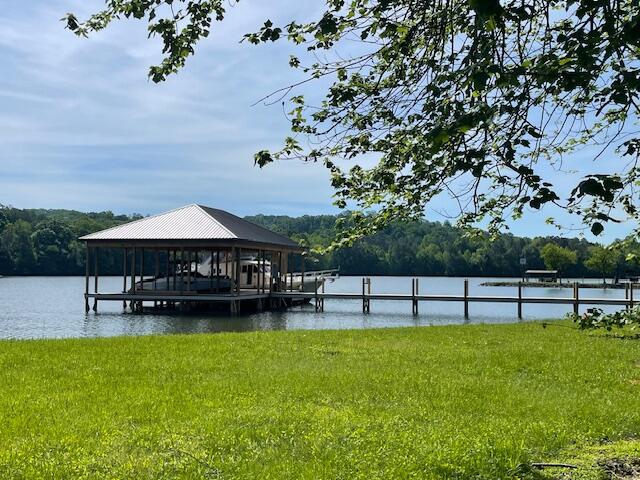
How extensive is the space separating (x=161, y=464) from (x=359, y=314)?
28.2m

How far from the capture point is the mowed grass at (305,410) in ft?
16.2

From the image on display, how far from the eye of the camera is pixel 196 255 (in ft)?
117

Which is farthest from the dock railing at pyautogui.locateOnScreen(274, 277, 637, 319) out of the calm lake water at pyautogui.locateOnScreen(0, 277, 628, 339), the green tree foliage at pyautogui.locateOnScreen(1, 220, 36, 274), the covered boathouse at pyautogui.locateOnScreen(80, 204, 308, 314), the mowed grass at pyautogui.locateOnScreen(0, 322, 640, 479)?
the green tree foliage at pyautogui.locateOnScreen(1, 220, 36, 274)

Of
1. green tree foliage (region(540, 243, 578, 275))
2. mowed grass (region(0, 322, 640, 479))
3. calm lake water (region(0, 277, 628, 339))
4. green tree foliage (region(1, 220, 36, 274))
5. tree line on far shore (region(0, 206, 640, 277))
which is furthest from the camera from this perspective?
green tree foliage (region(1, 220, 36, 274))

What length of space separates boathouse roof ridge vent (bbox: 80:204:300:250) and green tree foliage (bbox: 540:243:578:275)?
56070mm

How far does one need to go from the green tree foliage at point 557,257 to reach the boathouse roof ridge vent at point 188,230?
56070 millimetres

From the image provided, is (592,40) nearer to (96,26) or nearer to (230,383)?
(96,26)

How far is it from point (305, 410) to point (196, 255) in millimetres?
29865

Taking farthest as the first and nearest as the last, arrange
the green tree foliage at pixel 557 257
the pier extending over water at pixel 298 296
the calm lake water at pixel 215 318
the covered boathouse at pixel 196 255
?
the green tree foliage at pixel 557 257, the pier extending over water at pixel 298 296, the covered boathouse at pixel 196 255, the calm lake water at pixel 215 318

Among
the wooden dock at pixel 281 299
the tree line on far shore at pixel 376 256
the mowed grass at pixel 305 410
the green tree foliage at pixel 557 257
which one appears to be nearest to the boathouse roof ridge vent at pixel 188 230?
the wooden dock at pixel 281 299

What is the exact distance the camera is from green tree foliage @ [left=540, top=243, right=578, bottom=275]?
84.2m

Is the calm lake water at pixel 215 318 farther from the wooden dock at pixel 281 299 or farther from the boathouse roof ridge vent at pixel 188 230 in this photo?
the boathouse roof ridge vent at pixel 188 230

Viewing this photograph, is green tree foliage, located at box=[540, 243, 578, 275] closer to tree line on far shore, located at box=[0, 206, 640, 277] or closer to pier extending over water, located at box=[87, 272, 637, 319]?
tree line on far shore, located at box=[0, 206, 640, 277]

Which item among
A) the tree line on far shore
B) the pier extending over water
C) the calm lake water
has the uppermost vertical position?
the tree line on far shore
